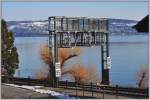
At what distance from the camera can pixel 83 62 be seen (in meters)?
28.4

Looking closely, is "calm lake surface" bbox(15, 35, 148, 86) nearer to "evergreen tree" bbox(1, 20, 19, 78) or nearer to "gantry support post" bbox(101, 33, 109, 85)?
"gantry support post" bbox(101, 33, 109, 85)

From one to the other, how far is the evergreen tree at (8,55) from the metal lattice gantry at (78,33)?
1706mm

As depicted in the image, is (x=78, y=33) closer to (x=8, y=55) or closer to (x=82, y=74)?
(x=8, y=55)

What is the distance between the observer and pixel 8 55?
13180mm

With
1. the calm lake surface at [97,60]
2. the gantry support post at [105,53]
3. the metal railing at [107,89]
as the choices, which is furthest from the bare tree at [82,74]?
the metal railing at [107,89]

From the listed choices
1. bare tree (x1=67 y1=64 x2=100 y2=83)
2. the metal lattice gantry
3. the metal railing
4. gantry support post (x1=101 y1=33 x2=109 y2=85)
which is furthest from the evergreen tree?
bare tree (x1=67 y1=64 x2=100 y2=83)

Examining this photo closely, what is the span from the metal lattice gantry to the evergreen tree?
1.71 metres

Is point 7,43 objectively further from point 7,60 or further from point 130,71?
point 130,71

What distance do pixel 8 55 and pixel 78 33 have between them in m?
4.33

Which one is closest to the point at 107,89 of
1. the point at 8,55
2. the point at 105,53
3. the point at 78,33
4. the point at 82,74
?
the point at 8,55

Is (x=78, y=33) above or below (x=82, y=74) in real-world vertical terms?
above

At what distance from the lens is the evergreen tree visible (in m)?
12.4

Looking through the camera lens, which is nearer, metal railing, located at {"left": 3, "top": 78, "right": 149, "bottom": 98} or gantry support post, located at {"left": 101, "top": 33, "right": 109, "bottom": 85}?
metal railing, located at {"left": 3, "top": 78, "right": 149, "bottom": 98}

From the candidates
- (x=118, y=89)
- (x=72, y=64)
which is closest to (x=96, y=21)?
(x=118, y=89)
